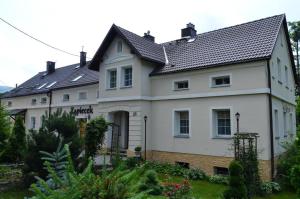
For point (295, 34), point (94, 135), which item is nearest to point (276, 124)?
point (94, 135)

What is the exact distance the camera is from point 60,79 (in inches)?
1174

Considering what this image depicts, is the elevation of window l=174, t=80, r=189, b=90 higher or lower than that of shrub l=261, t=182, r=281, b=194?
higher

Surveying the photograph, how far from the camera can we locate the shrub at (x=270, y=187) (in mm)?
11648

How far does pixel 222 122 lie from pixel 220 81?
2148mm

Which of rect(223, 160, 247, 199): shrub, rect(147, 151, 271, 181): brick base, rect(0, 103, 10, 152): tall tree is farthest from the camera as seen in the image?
rect(147, 151, 271, 181): brick base

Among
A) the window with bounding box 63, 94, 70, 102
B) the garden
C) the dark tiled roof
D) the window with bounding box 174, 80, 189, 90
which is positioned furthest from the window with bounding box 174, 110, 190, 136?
the window with bounding box 63, 94, 70, 102

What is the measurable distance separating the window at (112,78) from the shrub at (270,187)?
425 inches

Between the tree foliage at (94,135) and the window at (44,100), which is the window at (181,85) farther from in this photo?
the window at (44,100)

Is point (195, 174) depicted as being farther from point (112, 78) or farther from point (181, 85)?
point (112, 78)

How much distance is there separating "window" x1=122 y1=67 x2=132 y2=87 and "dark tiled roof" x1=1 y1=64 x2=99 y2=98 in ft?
13.8

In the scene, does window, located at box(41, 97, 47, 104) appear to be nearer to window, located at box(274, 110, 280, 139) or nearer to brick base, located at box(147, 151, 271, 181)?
brick base, located at box(147, 151, 271, 181)

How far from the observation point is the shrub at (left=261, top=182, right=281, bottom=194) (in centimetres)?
1165

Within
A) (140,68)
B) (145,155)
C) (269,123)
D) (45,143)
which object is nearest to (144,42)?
(140,68)

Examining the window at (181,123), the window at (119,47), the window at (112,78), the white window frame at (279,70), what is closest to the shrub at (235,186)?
the window at (181,123)
